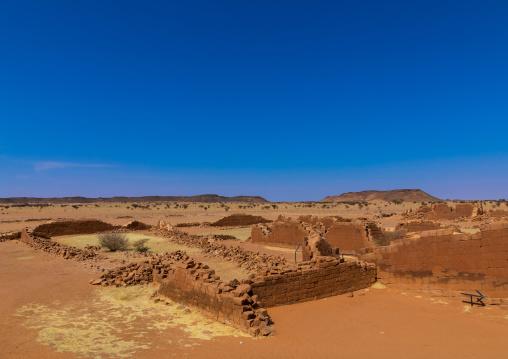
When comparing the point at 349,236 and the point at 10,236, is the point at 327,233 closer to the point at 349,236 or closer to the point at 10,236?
the point at 349,236

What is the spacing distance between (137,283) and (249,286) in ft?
18.6

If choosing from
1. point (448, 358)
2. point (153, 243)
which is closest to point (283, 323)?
point (448, 358)

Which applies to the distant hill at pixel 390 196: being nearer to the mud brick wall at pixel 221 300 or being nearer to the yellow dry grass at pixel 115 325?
the mud brick wall at pixel 221 300

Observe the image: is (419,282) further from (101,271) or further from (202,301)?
(101,271)

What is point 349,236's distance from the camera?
18.4 meters

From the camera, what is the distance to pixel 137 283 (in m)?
12.1

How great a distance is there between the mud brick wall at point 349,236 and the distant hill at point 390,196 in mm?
130328

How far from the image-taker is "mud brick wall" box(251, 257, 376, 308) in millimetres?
9227

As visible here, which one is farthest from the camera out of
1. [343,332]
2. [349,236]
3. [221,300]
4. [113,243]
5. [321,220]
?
[321,220]

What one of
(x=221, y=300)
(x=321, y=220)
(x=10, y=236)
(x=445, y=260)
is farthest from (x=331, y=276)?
(x=10, y=236)

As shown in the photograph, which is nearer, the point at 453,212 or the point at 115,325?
the point at 115,325

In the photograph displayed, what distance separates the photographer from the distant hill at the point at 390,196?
147 m

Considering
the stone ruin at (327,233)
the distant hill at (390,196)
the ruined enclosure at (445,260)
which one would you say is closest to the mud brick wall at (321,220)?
the stone ruin at (327,233)

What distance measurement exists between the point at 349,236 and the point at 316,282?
886cm
